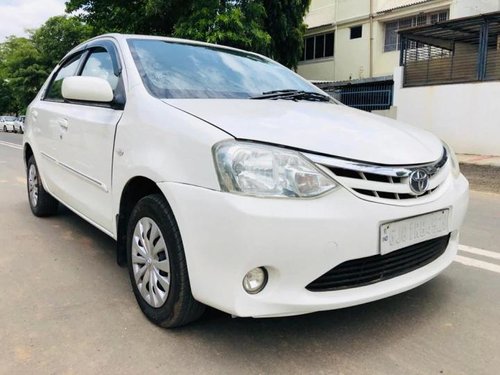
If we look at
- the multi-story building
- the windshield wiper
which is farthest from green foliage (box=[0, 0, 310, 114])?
the windshield wiper

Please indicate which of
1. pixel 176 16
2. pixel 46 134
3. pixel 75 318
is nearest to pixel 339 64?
pixel 176 16

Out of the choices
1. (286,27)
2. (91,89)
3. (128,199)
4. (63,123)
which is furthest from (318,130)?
(286,27)

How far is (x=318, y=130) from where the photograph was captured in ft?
7.61

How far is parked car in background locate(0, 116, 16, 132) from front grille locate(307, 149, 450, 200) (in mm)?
34409

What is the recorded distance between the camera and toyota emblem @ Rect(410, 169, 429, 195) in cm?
229

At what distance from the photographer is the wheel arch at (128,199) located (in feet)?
8.48

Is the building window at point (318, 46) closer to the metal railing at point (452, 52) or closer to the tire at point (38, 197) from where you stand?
the metal railing at point (452, 52)

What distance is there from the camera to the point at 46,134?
4203 millimetres

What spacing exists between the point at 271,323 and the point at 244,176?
3.12 ft

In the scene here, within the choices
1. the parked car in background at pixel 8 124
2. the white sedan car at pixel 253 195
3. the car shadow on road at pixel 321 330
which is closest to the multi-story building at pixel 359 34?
the white sedan car at pixel 253 195

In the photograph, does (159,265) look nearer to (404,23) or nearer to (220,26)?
(220,26)

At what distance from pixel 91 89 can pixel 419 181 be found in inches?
76.3

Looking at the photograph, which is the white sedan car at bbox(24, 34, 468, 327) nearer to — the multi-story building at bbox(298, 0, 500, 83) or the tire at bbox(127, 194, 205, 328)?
the tire at bbox(127, 194, 205, 328)

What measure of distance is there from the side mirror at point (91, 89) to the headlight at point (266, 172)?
1.10 m
